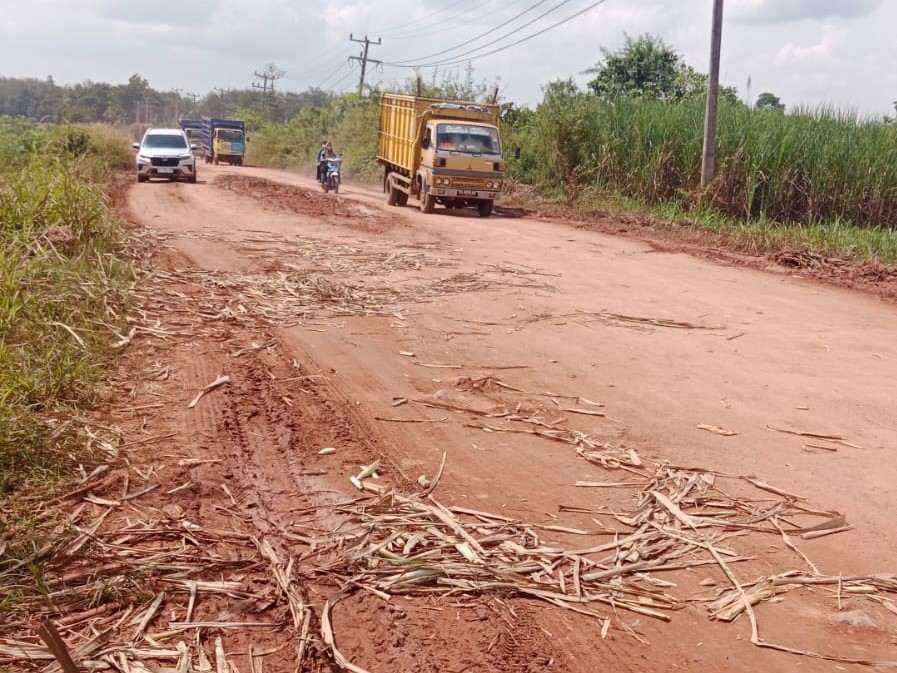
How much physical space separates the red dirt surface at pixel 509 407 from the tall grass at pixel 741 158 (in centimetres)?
681

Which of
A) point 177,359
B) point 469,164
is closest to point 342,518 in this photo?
point 177,359

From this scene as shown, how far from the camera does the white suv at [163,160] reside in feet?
94.3

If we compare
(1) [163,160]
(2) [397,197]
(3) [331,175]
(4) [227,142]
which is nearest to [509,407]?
(2) [397,197]

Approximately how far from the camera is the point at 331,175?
27141 millimetres

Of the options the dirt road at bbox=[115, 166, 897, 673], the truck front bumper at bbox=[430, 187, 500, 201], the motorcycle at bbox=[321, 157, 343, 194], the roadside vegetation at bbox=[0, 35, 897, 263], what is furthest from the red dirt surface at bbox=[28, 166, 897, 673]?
the motorcycle at bbox=[321, 157, 343, 194]

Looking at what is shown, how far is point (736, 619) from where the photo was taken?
3715 millimetres

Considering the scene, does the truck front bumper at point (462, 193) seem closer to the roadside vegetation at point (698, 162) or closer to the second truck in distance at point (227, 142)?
the roadside vegetation at point (698, 162)

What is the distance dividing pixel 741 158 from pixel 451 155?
276 inches

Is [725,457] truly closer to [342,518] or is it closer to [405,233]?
[342,518]

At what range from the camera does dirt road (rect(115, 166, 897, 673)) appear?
142 inches

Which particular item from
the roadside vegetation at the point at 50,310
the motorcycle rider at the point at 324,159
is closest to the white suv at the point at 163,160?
the motorcycle rider at the point at 324,159

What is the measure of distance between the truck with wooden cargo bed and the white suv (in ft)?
30.2

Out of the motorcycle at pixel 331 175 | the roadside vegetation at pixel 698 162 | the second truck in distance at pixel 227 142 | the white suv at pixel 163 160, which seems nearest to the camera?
the roadside vegetation at pixel 698 162

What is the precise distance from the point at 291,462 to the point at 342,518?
90cm
